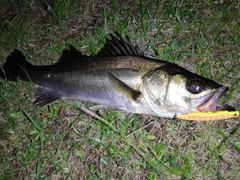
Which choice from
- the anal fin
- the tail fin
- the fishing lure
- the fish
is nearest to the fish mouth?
the fish

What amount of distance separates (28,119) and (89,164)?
4.02 feet

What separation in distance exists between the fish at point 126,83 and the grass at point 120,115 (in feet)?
1.09

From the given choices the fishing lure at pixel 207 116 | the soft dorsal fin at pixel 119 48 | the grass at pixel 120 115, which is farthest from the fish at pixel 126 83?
the grass at pixel 120 115

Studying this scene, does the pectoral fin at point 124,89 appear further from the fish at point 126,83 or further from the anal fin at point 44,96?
the anal fin at point 44,96

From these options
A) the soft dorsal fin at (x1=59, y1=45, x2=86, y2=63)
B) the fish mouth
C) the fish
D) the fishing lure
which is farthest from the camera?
the soft dorsal fin at (x1=59, y1=45, x2=86, y2=63)

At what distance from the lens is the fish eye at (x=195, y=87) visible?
108 inches

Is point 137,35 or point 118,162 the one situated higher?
point 137,35

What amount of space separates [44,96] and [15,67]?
2.33 feet

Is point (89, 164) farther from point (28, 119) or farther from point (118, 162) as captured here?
point (28, 119)

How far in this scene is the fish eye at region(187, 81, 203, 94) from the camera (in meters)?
2.75

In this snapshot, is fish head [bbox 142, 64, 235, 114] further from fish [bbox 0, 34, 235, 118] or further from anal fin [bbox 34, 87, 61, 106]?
anal fin [bbox 34, 87, 61, 106]

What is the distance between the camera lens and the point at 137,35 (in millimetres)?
4086

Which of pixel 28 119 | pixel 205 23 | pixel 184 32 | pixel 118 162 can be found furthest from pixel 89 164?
pixel 205 23

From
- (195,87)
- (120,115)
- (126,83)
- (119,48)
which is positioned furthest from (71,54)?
(195,87)
